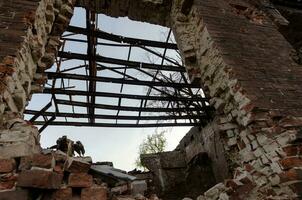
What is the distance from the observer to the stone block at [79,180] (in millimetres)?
1836

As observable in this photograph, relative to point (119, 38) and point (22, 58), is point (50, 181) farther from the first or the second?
point (119, 38)

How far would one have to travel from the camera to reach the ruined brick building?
8.02 ft

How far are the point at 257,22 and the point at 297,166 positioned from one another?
9.03 ft

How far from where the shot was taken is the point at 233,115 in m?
3.24

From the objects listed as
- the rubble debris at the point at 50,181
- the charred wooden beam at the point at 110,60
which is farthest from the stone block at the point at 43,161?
the charred wooden beam at the point at 110,60

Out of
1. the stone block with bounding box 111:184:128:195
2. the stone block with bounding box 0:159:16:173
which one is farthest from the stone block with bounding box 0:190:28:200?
the stone block with bounding box 111:184:128:195

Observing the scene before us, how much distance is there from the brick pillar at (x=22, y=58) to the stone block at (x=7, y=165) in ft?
0.15

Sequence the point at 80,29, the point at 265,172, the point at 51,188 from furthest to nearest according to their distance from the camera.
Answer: the point at 80,29 < the point at 265,172 < the point at 51,188

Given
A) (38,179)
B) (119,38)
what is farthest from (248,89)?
(38,179)

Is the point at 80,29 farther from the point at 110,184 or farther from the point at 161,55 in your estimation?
the point at 110,184

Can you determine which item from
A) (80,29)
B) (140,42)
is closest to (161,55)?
(140,42)

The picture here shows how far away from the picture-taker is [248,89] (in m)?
3.08

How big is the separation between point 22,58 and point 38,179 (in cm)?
134

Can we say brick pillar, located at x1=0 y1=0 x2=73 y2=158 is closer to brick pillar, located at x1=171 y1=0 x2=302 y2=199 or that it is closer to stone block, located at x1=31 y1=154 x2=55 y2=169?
stone block, located at x1=31 y1=154 x2=55 y2=169
